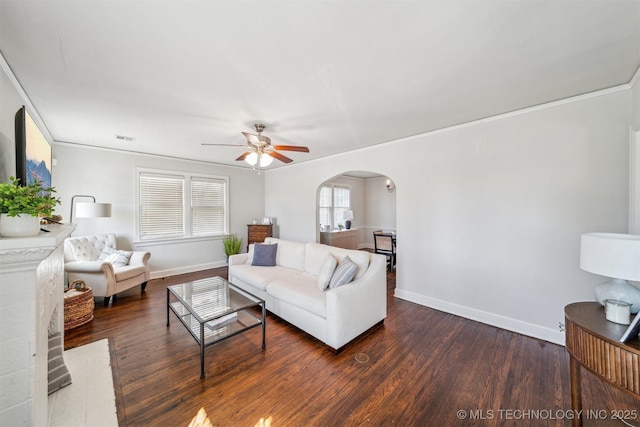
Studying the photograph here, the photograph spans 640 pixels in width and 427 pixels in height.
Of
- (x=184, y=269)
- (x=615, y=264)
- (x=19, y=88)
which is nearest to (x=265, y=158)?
(x=19, y=88)

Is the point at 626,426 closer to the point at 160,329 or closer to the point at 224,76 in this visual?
the point at 224,76

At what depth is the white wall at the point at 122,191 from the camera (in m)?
4.01

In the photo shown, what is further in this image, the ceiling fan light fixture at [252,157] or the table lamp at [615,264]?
the ceiling fan light fixture at [252,157]

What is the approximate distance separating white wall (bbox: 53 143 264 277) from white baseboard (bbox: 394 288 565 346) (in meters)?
4.49

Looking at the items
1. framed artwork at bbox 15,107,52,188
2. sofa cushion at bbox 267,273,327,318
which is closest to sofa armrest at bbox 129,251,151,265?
framed artwork at bbox 15,107,52,188

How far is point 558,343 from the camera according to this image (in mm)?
2496

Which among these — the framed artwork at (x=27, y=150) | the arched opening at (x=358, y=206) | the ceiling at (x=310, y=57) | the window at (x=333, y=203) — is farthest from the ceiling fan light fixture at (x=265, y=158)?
the window at (x=333, y=203)

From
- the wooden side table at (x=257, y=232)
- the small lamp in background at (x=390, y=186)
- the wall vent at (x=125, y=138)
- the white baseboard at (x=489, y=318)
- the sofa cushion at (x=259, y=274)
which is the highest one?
the wall vent at (x=125, y=138)

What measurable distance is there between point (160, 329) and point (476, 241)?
4130 millimetres

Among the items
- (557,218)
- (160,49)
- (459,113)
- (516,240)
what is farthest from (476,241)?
(160,49)

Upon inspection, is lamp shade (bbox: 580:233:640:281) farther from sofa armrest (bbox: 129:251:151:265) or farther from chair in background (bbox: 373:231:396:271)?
sofa armrest (bbox: 129:251:151:265)

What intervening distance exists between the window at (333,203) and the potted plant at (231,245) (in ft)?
8.91

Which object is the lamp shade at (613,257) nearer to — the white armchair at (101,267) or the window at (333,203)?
the white armchair at (101,267)

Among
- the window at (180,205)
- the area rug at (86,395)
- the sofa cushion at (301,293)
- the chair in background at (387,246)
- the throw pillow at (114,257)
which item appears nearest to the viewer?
the area rug at (86,395)
